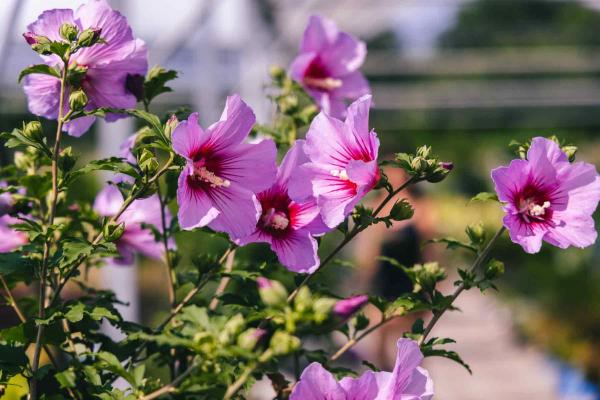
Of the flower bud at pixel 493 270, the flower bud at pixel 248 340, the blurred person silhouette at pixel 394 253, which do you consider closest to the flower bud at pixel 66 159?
the flower bud at pixel 248 340

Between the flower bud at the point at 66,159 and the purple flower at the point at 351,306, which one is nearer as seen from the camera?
the flower bud at the point at 66,159

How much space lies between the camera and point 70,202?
103 cm

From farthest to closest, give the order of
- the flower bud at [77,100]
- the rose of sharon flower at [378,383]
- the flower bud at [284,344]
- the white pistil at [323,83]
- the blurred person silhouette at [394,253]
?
the blurred person silhouette at [394,253], the white pistil at [323,83], the flower bud at [77,100], the rose of sharon flower at [378,383], the flower bud at [284,344]

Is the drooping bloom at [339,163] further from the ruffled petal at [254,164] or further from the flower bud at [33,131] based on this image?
the flower bud at [33,131]

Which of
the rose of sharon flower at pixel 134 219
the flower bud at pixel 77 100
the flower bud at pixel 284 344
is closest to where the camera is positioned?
the flower bud at pixel 284 344

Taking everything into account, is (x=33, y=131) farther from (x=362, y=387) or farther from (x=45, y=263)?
(x=362, y=387)

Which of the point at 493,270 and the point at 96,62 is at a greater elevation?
the point at 96,62

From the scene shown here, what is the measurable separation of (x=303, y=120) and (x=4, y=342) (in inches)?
19.5

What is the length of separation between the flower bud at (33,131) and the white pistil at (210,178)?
0.53 ft

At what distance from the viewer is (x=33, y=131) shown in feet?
2.62

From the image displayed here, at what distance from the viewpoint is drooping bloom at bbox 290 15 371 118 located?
3.85 feet

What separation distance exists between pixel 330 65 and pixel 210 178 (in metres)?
0.50

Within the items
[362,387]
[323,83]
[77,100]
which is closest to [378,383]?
[362,387]

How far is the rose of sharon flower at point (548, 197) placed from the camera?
795mm
